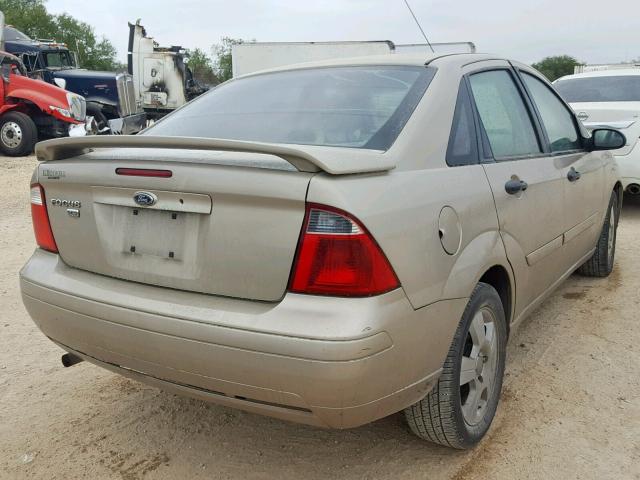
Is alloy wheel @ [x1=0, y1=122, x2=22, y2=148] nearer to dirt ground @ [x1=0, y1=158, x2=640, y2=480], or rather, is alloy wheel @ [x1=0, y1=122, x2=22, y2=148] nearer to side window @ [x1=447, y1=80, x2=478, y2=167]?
dirt ground @ [x1=0, y1=158, x2=640, y2=480]

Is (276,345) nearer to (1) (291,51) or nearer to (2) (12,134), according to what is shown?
(2) (12,134)

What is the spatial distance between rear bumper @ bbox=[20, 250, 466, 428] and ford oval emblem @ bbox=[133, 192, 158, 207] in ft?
0.98

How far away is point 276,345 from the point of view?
1.89 m

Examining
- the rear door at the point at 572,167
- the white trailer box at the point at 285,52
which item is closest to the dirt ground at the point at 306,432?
the rear door at the point at 572,167

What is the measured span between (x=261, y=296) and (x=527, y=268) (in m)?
1.52

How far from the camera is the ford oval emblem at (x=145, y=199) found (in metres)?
2.13

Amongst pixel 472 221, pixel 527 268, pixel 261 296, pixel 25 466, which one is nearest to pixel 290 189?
pixel 261 296

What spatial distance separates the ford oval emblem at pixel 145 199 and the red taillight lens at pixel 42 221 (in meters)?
0.57

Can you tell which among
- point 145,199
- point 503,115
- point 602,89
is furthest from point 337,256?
point 602,89

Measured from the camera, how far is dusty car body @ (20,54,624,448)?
1.91 metres

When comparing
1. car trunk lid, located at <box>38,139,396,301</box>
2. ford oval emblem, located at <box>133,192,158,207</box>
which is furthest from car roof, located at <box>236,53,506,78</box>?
ford oval emblem, located at <box>133,192,158,207</box>

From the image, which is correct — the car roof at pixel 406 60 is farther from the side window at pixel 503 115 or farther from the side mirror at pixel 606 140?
the side mirror at pixel 606 140

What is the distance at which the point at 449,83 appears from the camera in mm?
2613

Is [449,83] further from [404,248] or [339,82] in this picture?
[404,248]
